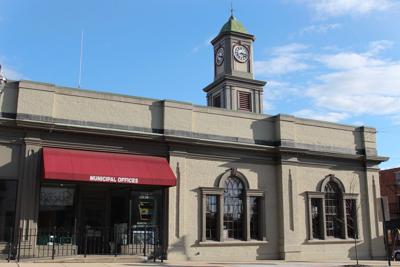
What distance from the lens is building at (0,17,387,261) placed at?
18.7 metres

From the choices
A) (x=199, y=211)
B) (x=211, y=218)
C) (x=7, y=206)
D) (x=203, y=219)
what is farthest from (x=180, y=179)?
(x=7, y=206)

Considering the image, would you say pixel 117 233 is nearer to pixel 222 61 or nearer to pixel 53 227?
pixel 53 227

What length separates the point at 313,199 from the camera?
83.3 ft

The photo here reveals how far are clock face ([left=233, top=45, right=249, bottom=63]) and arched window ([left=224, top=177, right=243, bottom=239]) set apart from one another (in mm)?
15709

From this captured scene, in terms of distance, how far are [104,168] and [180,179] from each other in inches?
146

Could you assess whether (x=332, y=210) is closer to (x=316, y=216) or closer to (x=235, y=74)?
(x=316, y=216)

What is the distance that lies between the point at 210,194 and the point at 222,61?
17.1 meters

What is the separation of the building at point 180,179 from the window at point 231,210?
2.2 inches

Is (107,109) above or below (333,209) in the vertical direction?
above

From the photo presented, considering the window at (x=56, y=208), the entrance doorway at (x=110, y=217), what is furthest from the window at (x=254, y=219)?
the window at (x=56, y=208)

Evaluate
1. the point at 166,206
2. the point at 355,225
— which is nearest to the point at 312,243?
the point at 355,225

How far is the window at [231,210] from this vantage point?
73.2 ft

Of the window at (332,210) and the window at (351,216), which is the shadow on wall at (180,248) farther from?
the window at (351,216)

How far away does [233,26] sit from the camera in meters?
37.5
